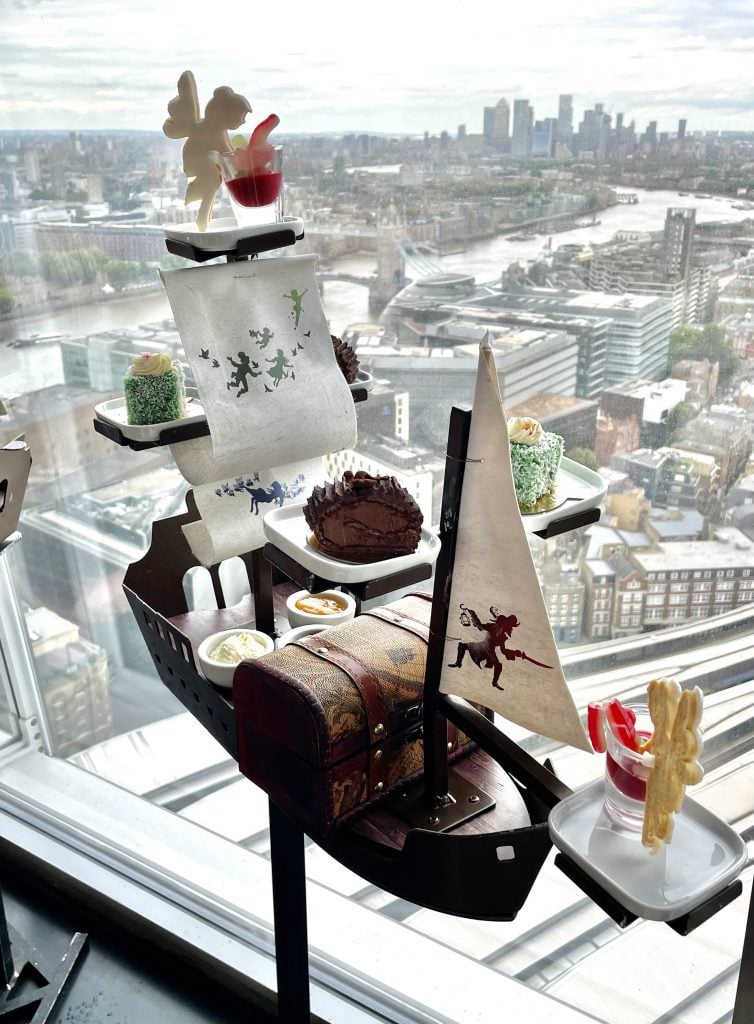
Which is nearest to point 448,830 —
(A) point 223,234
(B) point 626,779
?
(B) point 626,779

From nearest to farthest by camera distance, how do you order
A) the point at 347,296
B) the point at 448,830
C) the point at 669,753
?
the point at 669,753, the point at 448,830, the point at 347,296

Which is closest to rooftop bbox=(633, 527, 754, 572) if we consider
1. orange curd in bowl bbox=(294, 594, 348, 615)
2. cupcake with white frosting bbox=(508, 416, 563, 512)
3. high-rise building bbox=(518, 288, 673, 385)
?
high-rise building bbox=(518, 288, 673, 385)

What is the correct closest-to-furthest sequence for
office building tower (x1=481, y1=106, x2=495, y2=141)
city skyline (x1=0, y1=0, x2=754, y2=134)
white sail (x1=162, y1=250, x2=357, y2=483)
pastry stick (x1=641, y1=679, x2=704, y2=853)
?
1. pastry stick (x1=641, y1=679, x2=704, y2=853)
2. city skyline (x1=0, y1=0, x2=754, y2=134)
3. white sail (x1=162, y1=250, x2=357, y2=483)
4. office building tower (x1=481, y1=106, x2=495, y2=141)

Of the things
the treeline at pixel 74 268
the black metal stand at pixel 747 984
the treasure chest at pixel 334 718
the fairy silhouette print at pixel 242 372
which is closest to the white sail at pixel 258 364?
the fairy silhouette print at pixel 242 372

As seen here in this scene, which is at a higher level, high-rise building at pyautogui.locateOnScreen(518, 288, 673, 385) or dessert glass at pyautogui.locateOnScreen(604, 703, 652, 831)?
high-rise building at pyautogui.locateOnScreen(518, 288, 673, 385)

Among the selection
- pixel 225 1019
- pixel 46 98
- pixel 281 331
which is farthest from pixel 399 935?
pixel 46 98

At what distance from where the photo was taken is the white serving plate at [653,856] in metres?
A: 0.96

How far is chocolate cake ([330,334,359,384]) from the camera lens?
1563mm

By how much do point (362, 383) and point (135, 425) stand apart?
0.37 meters

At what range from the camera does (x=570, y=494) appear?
4.16 feet

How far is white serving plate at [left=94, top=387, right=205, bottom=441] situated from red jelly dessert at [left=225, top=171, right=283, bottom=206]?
1.04 ft

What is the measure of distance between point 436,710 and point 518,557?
0.27 m

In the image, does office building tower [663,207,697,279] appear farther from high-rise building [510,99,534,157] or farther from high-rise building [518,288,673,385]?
high-rise building [510,99,534,157]

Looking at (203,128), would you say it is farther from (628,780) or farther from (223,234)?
(628,780)
